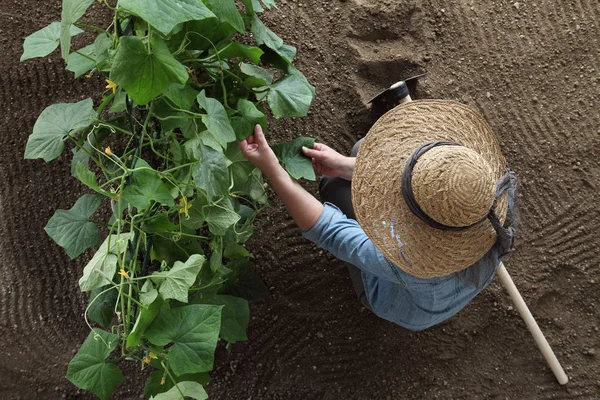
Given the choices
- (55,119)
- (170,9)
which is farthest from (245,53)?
(55,119)

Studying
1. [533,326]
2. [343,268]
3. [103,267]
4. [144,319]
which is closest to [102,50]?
[103,267]

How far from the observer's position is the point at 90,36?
1.65 metres

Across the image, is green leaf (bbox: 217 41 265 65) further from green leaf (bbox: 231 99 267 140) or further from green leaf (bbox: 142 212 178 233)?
green leaf (bbox: 142 212 178 233)

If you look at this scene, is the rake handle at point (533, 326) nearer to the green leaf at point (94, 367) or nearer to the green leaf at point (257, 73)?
the green leaf at point (257, 73)

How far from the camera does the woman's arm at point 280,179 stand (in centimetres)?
128

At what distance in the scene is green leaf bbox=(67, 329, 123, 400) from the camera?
1.16 meters

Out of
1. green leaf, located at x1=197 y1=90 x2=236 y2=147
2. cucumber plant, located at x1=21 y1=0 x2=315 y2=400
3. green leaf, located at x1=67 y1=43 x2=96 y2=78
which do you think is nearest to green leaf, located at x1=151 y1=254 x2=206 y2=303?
cucumber plant, located at x1=21 y1=0 x2=315 y2=400

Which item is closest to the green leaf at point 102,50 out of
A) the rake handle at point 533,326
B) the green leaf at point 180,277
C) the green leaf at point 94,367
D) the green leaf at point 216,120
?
the green leaf at point 216,120

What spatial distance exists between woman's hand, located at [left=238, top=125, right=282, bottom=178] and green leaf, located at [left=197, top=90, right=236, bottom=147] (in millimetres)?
135

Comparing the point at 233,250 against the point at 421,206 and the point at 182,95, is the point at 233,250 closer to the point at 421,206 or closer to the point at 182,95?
the point at 182,95

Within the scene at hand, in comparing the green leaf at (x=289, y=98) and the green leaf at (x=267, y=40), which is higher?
the green leaf at (x=267, y=40)

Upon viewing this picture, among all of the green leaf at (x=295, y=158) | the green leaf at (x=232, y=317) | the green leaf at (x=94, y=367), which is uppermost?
the green leaf at (x=295, y=158)

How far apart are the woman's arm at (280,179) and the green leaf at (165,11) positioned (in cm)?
39

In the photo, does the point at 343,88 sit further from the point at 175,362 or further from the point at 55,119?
the point at 175,362
